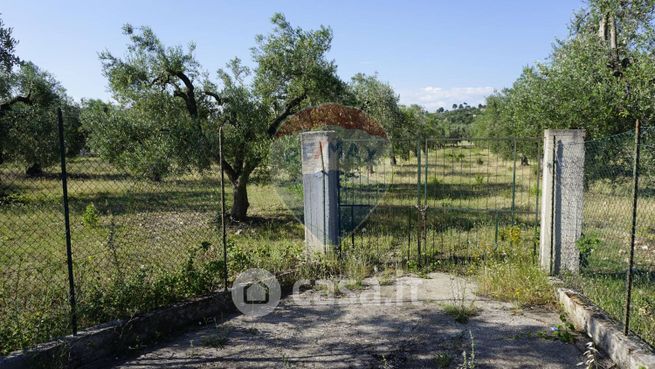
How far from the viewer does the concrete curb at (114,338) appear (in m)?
3.58

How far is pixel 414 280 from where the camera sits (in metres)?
6.47

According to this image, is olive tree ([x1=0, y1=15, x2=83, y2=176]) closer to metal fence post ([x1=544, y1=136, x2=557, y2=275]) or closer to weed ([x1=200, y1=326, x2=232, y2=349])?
weed ([x1=200, y1=326, x2=232, y2=349])

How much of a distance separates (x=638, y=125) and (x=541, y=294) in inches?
107

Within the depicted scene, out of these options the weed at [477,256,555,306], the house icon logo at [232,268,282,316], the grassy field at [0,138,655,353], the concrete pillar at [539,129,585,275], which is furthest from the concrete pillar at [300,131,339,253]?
the concrete pillar at [539,129,585,275]

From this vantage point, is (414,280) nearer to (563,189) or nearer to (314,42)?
(563,189)

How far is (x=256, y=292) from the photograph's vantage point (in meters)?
5.61

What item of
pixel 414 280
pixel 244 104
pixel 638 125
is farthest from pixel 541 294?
pixel 244 104

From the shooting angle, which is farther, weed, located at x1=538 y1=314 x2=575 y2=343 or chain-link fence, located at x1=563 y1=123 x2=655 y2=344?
weed, located at x1=538 y1=314 x2=575 y2=343

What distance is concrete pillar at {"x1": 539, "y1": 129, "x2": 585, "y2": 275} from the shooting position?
5.72m

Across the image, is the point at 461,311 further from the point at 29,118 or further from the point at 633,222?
the point at 29,118

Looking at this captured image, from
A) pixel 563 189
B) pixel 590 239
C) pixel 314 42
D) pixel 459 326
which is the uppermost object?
pixel 314 42

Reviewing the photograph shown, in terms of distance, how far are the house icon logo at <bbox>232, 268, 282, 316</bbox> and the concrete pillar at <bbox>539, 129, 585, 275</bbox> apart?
12.9 feet

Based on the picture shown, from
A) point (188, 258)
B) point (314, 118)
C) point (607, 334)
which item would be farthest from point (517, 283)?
point (314, 118)

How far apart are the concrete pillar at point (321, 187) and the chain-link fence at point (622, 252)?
3511 millimetres
